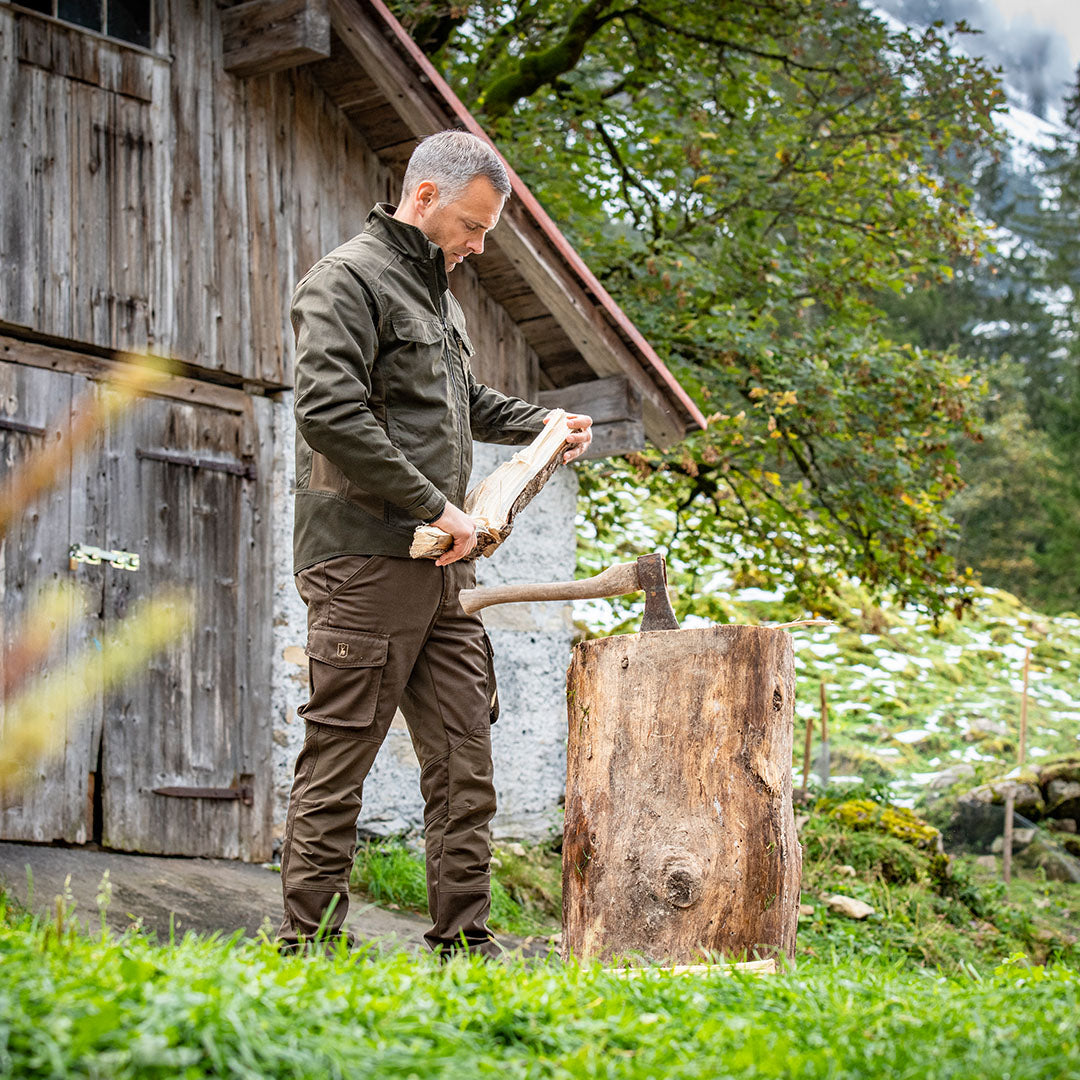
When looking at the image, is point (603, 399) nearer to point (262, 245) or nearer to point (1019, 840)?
point (262, 245)

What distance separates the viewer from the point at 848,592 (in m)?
16.3

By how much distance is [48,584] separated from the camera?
16.7 feet

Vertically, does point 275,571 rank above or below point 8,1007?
above

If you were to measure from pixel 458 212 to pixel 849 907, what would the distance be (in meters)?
4.51

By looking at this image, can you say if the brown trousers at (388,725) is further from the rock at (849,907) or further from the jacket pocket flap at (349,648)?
the rock at (849,907)

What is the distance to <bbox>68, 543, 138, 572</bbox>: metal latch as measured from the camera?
5.18 meters

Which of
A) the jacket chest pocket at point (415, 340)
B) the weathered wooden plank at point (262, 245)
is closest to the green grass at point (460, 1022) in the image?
the jacket chest pocket at point (415, 340)

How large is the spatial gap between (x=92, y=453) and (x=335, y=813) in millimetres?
2968

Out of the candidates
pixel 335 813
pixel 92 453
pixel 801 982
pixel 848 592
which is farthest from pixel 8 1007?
pixel 848 592

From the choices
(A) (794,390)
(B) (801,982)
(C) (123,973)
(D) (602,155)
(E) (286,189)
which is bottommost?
(B) (801,982)

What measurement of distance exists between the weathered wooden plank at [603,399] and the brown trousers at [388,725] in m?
3.54

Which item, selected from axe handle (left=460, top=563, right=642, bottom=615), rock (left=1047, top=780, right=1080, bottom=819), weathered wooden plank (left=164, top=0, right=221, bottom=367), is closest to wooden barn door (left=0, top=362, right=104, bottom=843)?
weathered wooden plank (left=164, top=0, right=221, bottom=367)

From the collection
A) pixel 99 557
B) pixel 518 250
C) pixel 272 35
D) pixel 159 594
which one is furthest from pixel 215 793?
pixel 272 35

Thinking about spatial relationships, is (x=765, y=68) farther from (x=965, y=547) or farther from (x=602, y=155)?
(x=965, y=547)
